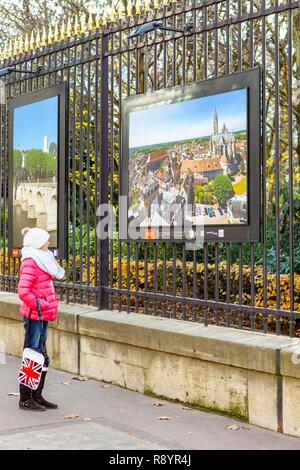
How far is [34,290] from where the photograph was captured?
21.7 feet

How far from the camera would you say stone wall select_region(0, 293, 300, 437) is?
5.71 m

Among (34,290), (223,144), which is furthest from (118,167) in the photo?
(34,290)

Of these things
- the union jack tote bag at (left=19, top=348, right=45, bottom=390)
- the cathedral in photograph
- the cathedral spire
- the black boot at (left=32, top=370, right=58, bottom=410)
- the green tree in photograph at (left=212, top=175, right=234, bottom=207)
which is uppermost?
the cathedral spire

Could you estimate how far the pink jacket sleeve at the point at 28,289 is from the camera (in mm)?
6559

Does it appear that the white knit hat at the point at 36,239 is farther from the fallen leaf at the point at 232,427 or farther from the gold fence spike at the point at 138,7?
the gold fence spike at the point at 138,7

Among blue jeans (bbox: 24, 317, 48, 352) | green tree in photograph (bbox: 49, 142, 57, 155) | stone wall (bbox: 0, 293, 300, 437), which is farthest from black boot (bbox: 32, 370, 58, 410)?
green tree in photograph (bbox: 49, 142, 57, 155)

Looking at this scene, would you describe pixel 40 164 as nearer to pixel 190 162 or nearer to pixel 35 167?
pixel 35 167

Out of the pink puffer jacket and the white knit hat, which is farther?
the white knit hat

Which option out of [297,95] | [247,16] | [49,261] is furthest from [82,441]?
[247,16]

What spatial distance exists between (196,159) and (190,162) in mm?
92

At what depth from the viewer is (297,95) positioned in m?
6.31

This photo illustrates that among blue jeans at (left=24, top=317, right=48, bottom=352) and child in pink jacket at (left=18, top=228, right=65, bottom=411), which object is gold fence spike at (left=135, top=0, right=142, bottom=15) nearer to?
Result: child in pink jacket at (left=18, top=228, right=65, bottom=411)

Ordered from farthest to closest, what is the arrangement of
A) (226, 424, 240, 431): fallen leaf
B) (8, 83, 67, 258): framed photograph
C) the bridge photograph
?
the bridge photograph, (8, 83, 67, 258): framed photograph, (226, 424, 240, 431): fallen leaf

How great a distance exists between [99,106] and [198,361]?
10.6 ft
